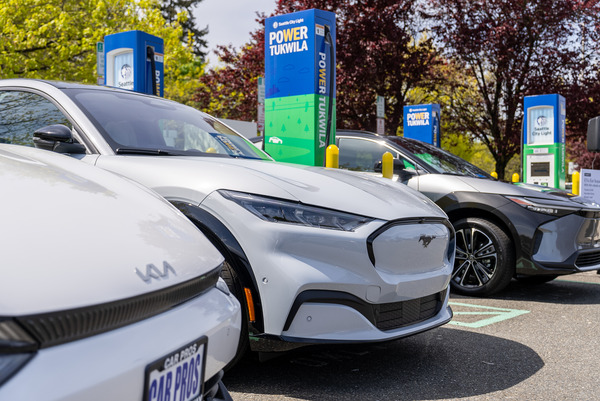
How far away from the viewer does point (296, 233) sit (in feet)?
8.65

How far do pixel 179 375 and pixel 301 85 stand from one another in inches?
208

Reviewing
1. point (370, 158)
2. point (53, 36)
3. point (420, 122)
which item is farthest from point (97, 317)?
point (53, 36)

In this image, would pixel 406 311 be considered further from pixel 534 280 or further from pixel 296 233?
pixel 534 280

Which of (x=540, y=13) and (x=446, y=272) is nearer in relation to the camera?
(x=446, y=272)

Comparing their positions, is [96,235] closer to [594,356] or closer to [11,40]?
[594,356]

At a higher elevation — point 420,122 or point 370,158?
point 420,122

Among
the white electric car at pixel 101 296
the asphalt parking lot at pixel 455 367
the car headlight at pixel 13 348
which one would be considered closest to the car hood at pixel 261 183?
the asphalt parking lot at pixel 455 367

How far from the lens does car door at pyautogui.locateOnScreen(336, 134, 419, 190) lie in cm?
588

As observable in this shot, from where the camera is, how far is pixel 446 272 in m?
3.22

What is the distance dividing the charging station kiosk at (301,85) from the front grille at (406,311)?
339 centimetres

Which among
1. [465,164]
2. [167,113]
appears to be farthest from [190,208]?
[465,164]

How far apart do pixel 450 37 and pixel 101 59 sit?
401 inches

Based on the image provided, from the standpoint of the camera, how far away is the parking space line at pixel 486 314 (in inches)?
173

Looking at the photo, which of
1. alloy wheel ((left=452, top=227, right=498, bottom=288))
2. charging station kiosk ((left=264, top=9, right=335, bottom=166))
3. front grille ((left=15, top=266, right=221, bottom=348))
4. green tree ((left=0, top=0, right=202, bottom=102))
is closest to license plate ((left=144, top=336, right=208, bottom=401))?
front grille ((left=15, top=266, right=221, bottom=348))
